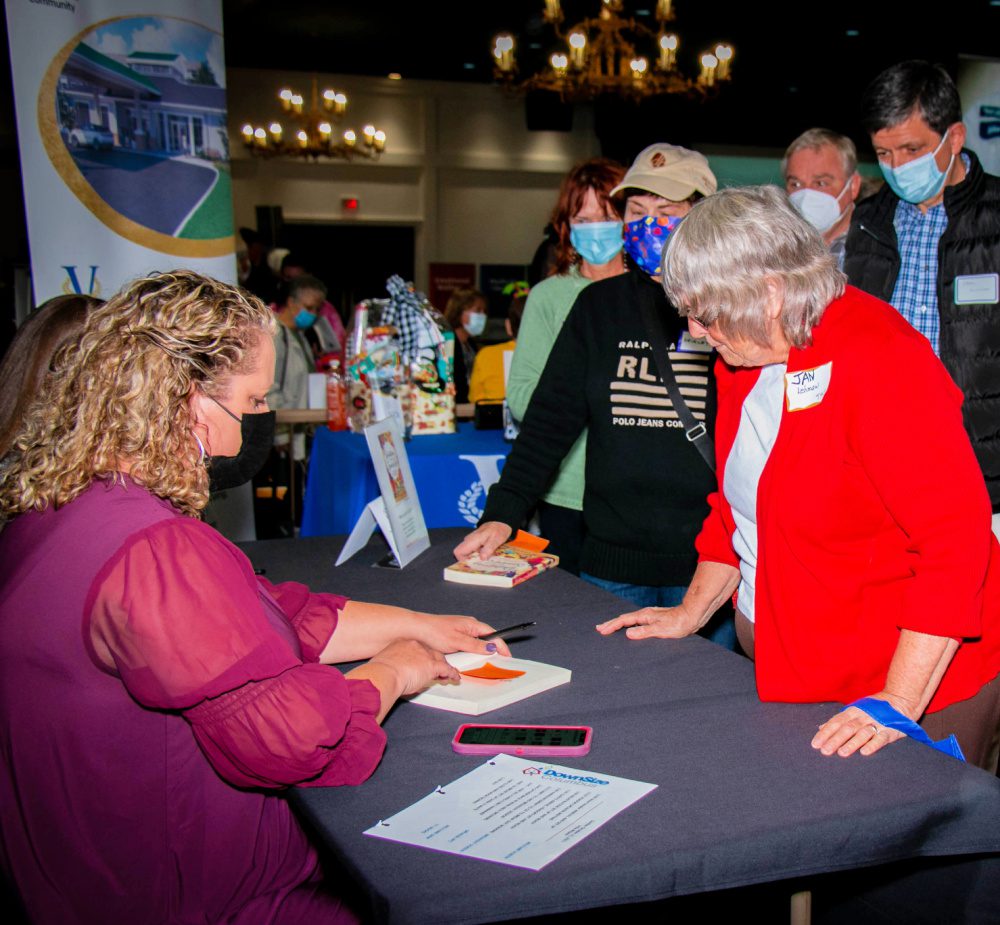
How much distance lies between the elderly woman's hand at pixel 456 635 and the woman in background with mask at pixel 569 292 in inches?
38.3

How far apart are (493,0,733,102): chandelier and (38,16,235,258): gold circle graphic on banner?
6710mm

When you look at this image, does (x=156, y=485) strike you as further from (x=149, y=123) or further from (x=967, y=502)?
(x=149, y=123)

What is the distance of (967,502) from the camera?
1350 millimetres

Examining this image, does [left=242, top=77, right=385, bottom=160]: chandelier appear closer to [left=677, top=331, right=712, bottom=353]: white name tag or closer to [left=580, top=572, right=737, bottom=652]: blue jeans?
[left=677, top=331, right=712, bottom=353]: white name tag

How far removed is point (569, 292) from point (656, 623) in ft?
5.27

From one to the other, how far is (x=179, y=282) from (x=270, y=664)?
1.70 feet

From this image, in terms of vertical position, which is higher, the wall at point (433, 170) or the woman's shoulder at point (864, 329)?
the wall at point (433, 170)

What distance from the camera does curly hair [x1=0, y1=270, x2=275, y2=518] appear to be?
1.23m

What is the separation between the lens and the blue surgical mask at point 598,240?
302cm

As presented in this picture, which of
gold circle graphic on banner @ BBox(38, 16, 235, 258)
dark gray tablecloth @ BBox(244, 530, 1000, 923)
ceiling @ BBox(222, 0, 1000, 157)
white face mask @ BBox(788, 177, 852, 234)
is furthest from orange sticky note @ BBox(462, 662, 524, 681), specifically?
ceiling @ BBox(222, 0, 1000, 157)

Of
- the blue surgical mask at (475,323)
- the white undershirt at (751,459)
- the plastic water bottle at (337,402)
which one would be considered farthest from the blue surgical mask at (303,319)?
the white undershirt at (751,459)

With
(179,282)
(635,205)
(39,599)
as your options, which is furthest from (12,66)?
(39,599)

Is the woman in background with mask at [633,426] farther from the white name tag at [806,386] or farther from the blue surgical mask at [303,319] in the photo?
the blue surgical mask at [303,319]

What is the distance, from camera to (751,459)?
5.46 ft
